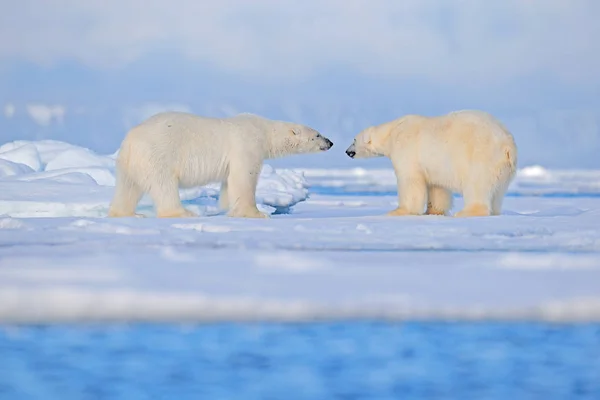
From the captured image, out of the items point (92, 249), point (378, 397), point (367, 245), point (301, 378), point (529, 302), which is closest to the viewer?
point (378, 397)

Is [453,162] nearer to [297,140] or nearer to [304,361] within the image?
[297,140]

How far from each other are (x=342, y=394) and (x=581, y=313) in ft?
3.92

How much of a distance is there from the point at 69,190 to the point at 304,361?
713cm

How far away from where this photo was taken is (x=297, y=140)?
25.7ft

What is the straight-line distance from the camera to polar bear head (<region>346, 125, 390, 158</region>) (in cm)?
778

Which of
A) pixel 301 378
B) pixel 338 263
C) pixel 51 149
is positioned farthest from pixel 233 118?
pixel 51 149

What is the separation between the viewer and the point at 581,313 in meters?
3.28

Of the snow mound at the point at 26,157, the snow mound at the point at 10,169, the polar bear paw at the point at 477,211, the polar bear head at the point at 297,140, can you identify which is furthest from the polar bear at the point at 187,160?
the snow mound at the point at 26,157

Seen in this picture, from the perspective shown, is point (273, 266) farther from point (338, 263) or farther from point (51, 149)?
point (51, 149)

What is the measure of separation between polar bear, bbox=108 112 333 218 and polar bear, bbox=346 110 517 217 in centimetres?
122

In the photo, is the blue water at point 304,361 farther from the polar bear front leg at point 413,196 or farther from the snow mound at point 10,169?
the snow mound at point 10,169

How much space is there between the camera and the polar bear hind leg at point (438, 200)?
7406 millimetres

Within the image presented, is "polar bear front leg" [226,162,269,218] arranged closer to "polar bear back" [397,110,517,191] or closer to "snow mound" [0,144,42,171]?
"polar bear back" [397,110,517,191]

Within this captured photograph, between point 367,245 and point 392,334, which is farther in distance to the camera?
point 367,245
